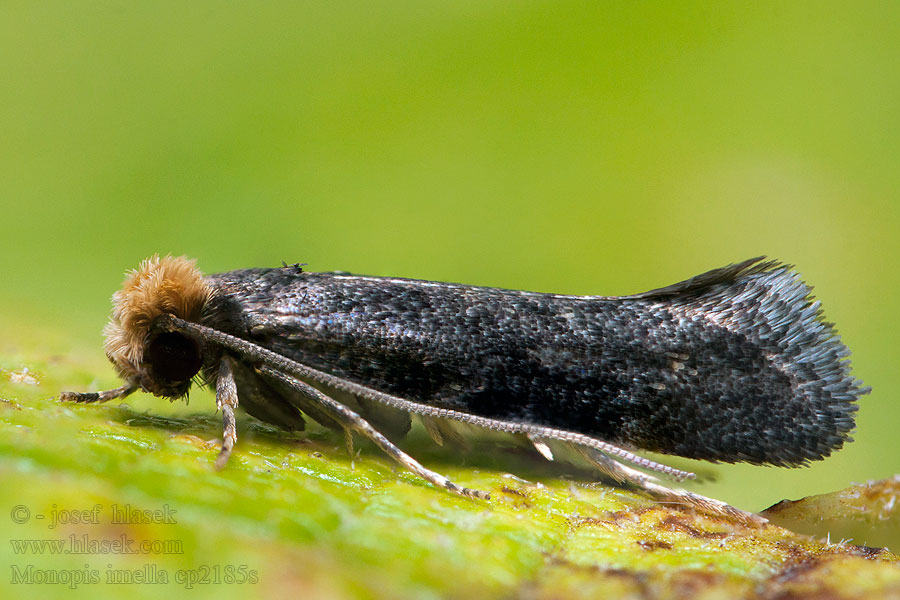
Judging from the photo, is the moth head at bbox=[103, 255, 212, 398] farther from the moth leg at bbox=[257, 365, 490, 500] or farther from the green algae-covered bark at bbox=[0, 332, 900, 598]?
the green algae-covered bark at bbox=[0, 332, 900, 598]

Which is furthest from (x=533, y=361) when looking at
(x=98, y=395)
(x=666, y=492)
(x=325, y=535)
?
(x=98, y=395)

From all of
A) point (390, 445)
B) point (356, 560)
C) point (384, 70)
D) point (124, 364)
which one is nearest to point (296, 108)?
Result: point (384, 70)

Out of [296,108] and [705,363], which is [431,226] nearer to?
[296,108]

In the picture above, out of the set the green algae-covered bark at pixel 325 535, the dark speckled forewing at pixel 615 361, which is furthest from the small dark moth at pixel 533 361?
the green algae-covered bark at pixel 325 535

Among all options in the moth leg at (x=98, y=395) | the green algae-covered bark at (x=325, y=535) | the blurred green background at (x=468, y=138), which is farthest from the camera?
the blurred green background at (x=468, y=138)

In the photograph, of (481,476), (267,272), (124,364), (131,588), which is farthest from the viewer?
(267,272)

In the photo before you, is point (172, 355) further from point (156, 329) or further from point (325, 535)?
point (325, 535)

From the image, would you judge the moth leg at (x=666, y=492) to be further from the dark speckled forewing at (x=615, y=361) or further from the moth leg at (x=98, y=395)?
the moth leg at (x=98, y=395)
